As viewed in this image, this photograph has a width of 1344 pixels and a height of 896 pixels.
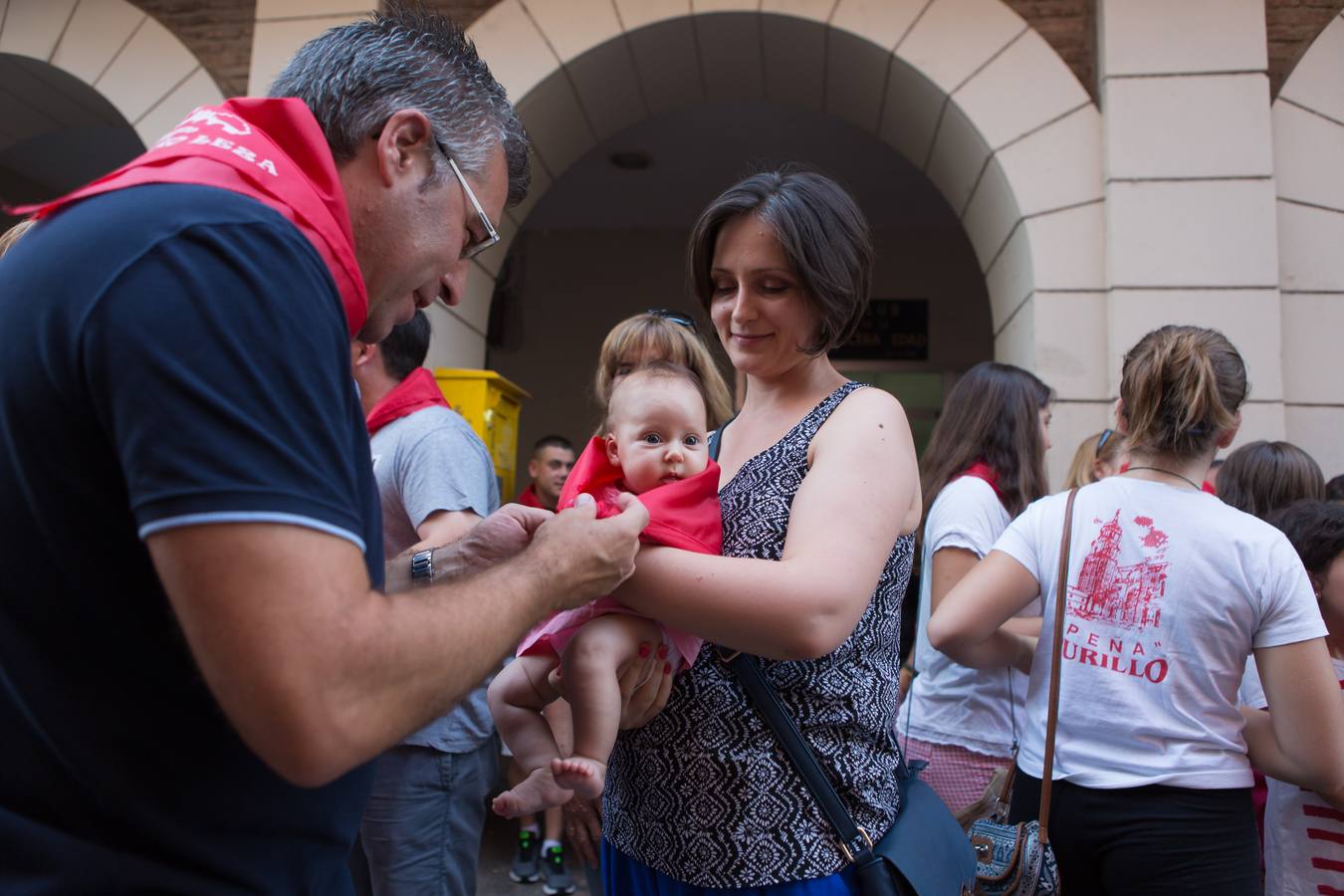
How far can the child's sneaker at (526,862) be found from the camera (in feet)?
17.4

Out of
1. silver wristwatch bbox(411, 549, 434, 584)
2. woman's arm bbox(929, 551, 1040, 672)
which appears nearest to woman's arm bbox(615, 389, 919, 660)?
silver wristwatch bbox(411, 549, 434, 584)

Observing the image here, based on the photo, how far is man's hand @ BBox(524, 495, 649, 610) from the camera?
123 cm

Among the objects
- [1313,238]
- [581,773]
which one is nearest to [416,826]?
[581,773]

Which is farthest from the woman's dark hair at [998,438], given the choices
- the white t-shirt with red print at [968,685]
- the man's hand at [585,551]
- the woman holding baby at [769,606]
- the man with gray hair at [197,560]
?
the man with gray hair at [197,560]

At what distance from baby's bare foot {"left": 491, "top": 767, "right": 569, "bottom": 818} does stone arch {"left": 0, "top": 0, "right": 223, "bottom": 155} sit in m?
5.51

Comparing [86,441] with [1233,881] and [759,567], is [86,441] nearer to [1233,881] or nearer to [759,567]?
[759,567]

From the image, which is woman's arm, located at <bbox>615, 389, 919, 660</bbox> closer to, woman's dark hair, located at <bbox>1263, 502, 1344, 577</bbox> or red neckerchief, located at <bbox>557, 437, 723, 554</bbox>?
red neckerchief, located at <bbox>557, 437, 723, 554</bbox>

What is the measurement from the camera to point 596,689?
1564mm

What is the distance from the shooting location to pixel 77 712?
0.98 meters

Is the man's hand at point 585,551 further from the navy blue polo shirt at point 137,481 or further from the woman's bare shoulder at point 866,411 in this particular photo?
the woman's bare shoulder at point 866,411

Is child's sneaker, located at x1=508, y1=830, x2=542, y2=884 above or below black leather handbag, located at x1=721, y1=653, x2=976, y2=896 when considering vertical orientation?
below

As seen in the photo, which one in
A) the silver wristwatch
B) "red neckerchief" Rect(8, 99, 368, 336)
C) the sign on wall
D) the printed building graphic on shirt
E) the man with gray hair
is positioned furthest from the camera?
the sign on wall

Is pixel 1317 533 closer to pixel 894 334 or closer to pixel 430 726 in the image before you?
pixel 430 726

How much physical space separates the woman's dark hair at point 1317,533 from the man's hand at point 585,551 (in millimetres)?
2196
